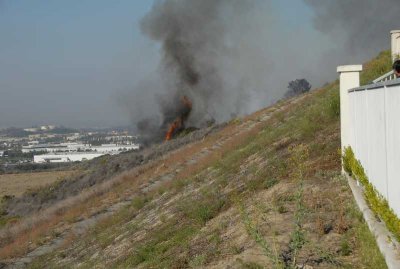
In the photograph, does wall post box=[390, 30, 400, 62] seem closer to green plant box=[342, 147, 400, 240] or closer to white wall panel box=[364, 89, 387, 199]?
green plant box=[342, 147, 400, 240]

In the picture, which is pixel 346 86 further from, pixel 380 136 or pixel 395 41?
pixel 395 41

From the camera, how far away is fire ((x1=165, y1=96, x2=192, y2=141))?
58.0 m

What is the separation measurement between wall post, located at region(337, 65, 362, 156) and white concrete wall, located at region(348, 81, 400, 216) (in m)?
0.75

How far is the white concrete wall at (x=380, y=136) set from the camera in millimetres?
4891

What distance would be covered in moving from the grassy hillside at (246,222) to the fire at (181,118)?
3713 cm

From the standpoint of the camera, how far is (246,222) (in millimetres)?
7082

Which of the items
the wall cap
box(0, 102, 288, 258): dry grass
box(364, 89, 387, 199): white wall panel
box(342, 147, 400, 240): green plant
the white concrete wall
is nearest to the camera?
the white concrete wall

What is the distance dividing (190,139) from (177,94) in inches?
838

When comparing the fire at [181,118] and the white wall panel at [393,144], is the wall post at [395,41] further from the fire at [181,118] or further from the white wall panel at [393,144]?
the fire at [181,118]

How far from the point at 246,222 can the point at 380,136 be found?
215cm

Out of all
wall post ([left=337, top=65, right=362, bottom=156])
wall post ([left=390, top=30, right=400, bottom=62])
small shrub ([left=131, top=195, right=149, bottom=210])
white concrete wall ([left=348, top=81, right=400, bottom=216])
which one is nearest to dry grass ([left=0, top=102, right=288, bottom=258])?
small shrub ([left=131, top=195, right=149, bottom=210])

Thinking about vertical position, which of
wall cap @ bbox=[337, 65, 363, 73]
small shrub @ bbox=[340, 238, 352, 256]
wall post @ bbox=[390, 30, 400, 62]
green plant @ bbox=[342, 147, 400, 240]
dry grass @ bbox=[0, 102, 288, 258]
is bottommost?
dry grass @ bbox=[0, 102, 288, 258]

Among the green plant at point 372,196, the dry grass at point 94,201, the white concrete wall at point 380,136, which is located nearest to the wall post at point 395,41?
the dry grass at point 94,201

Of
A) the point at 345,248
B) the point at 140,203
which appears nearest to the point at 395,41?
the point at 140,203
